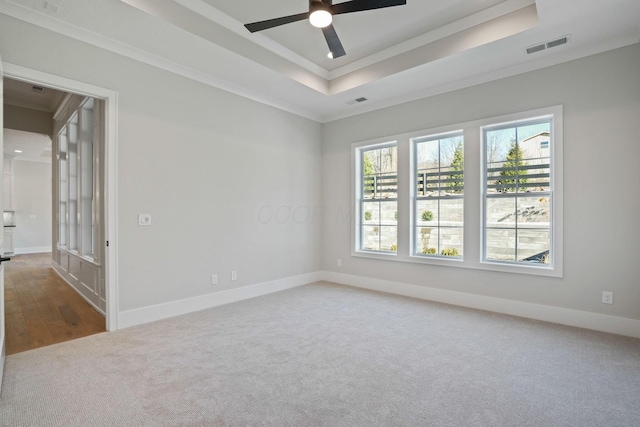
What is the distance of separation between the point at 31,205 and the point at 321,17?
11715 millimetres

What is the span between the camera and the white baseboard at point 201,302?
3.45 meters

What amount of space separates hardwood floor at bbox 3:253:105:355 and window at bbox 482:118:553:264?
4831 millimetres

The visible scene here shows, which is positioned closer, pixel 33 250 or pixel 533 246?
pixel 533 246

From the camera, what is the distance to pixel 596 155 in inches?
132

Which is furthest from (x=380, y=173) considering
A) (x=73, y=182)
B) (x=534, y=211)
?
(x=73, y=182)

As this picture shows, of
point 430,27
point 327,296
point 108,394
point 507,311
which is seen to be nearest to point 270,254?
point 327,296

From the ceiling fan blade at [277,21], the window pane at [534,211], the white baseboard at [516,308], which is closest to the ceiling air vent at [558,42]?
the window pane at [534,211]

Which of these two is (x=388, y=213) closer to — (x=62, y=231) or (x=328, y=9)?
(x=328, y=9)

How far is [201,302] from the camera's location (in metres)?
4.06

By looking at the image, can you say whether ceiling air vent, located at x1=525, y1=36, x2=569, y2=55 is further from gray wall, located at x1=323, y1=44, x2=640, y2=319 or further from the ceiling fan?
the ceiling fan

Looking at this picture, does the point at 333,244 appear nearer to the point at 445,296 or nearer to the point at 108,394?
the point at 445,296

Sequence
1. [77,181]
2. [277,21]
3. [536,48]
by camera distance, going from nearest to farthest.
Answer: [277,21] → [536,48] → [77,181]

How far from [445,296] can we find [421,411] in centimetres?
266

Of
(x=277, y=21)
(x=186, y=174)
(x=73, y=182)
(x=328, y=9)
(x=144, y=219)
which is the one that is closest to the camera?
(x=328, y=9)
